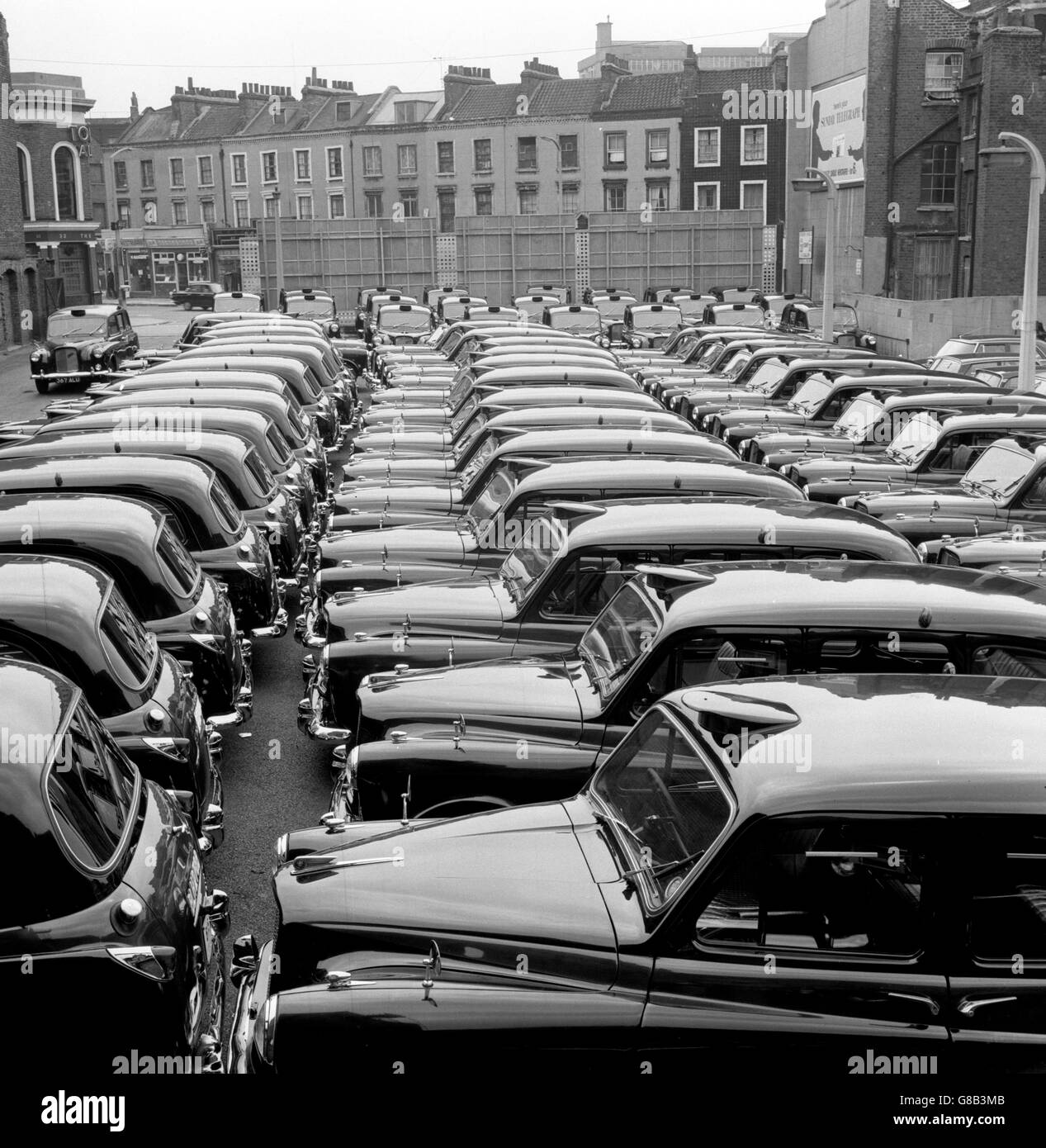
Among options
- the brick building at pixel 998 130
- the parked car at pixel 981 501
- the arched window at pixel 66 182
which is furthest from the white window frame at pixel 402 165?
the parked car at pixel 981 501

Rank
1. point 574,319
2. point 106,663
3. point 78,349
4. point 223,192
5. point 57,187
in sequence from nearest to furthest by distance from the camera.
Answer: point 106,663
point 574,319
point 78,349
point 57,187
point 223,192

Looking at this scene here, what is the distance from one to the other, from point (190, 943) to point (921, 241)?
47887 millimetres

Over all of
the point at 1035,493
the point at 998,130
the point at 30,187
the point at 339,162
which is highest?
the point at 339,162

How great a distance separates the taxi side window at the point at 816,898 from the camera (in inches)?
165

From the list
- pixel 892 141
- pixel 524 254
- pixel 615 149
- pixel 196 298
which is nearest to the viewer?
pixel 892 141

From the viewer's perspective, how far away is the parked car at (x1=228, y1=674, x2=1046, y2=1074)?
13.4 feet

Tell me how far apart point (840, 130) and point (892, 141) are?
4208mm

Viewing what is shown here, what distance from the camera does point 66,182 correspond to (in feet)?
189

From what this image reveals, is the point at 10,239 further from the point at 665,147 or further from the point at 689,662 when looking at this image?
the point at 689,662

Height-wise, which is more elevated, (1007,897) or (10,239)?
(10,239)

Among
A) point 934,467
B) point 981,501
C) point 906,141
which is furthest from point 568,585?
point 906,141
